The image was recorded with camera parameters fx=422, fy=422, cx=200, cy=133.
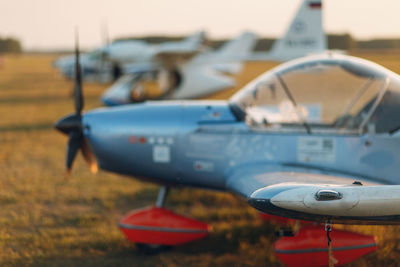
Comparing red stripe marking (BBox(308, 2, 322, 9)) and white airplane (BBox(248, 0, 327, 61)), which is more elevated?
red stripe marking (BBox(308, 2, 322, 9))

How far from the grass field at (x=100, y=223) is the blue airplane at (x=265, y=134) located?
497mm

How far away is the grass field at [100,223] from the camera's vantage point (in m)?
4.75

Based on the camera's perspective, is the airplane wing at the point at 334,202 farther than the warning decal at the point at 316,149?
No

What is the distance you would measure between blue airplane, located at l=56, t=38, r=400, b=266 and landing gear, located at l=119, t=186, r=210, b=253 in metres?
0.03

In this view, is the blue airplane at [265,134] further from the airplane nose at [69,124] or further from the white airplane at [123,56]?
the white airplane at [123,56]

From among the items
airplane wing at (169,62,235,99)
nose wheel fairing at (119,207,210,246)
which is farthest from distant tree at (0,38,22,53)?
nose wheel fairing at (119,207,210,246)

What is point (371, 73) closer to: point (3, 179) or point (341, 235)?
point (341, 235)

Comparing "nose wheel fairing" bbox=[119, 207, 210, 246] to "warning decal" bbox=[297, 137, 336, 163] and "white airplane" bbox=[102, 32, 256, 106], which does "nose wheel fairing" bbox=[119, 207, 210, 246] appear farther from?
"white airplane" bbox=[102, 32, 256, 106]

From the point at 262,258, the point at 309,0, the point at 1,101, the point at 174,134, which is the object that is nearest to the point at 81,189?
the point at 174,134

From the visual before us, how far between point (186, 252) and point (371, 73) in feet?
9.49

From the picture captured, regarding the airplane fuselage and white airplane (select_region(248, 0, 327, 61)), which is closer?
the airplane fuselage

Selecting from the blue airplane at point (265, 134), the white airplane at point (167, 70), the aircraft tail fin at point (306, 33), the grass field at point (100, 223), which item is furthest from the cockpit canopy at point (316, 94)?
the white airplane at point (167, 70)

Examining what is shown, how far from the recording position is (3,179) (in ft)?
26.3

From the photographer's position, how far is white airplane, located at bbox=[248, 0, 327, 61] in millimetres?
15505
